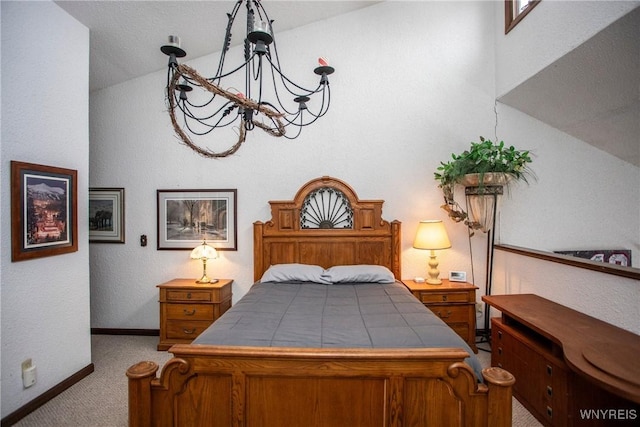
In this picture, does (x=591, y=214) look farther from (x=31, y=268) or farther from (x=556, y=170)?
(x=31, y=268)

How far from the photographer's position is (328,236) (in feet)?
10.5

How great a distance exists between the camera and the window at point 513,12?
9.45ft

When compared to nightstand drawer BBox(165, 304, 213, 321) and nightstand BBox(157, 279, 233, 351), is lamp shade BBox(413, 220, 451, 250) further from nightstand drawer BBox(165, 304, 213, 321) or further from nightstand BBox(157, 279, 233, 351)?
nightstand drawer BBox(165, 304, 213, 321)

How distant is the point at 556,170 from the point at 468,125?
42.0 inches

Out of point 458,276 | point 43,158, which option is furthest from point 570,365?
point 43,158

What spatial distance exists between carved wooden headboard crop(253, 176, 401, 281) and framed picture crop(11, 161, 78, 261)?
5.21 ft

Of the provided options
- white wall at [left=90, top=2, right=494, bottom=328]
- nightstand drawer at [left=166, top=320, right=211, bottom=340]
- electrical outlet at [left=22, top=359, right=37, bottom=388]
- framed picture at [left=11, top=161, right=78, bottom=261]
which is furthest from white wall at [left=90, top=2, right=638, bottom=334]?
electrical outlet at [left=22, top=359, right=37, bottom=388]

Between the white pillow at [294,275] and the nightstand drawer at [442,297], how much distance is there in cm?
96

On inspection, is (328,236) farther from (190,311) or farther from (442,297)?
(190,311)

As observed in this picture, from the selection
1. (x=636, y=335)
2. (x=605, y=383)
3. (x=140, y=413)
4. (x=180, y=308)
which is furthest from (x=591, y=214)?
(x=180, y=308)

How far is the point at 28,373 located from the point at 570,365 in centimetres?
336

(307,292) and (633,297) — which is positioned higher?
(633,297)

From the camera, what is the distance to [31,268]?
6.86ft

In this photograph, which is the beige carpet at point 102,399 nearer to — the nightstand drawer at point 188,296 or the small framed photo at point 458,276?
the nightstand drawer at point 188,296
